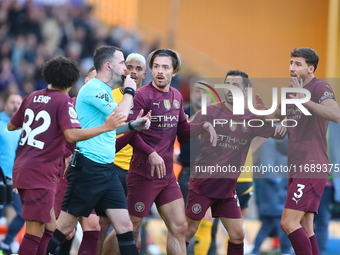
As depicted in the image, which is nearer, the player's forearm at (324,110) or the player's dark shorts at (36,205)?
the player's dark shorts at (36,205)

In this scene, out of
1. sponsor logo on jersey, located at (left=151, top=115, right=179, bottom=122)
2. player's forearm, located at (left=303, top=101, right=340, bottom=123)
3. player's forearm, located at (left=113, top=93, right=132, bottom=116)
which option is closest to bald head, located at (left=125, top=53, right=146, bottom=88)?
sponsor logo on jersey, located at (left=151, top=115, right=179, bottom=122)

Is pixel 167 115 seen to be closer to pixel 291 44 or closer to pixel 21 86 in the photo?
pixel 21 86

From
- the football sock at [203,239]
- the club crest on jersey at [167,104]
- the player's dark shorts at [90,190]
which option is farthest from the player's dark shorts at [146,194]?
the football sock at [203,239]

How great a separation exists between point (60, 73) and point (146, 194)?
1613mm

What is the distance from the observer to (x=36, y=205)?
4379mm

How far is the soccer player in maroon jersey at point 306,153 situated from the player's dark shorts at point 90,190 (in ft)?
6.07

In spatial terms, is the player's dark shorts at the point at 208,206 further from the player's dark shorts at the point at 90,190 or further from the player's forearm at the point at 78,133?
the player's forearm at the point at 78,133

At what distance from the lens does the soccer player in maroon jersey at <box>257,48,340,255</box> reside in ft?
16.8

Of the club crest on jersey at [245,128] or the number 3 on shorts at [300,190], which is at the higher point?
the club crest on jersey at [245,128]

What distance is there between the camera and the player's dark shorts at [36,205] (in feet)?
14.3

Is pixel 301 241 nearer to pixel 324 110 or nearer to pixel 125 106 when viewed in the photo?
pixel 324 110

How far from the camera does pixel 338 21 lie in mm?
13727

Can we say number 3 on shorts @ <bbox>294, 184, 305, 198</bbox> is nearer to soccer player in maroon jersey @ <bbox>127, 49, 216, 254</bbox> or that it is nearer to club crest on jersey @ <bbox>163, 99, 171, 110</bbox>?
soccer player in maroon jersey @ <bbox>127, 49, 216, 254</bbox>

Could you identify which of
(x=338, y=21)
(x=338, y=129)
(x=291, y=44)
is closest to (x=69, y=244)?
(x=338, y=129)
